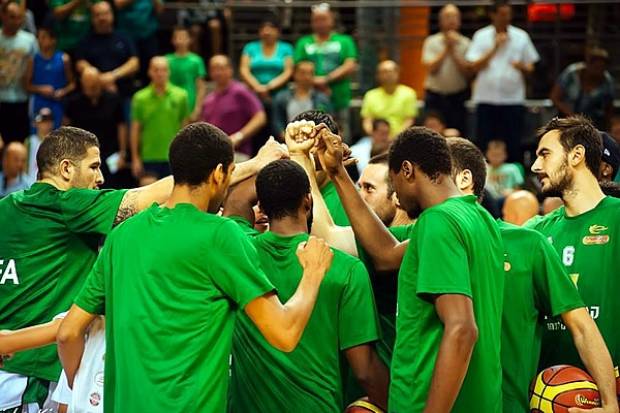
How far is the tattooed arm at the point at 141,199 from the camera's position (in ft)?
20.6

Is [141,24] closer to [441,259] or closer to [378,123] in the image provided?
[378,123]

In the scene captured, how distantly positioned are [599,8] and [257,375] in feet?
38.4

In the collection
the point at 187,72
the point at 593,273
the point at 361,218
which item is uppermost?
the point at 361,218

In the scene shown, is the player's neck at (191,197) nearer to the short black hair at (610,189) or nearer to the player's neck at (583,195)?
the player's neck at (583,195)

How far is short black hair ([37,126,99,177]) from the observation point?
21.5 feet

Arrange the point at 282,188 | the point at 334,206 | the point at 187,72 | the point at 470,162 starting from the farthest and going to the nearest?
the point at 187,72 → the point at 334,206 → the point at 470,162 → the point at 282,188

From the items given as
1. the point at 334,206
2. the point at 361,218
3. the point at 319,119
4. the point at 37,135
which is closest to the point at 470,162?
the point at 361,218

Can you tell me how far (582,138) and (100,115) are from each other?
9720 millimetres

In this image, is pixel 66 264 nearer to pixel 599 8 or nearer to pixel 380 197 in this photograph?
pixel 380 197

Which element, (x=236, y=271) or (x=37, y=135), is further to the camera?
(x=37, y=135)

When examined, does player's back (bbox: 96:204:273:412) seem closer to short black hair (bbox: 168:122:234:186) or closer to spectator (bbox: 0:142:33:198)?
short black hair (bbox: 168:122:234:186)

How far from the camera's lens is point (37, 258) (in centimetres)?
661

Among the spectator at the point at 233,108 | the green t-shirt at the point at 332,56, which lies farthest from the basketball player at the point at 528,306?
the green t-shirt at the point at 332,56

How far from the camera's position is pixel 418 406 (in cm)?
521
